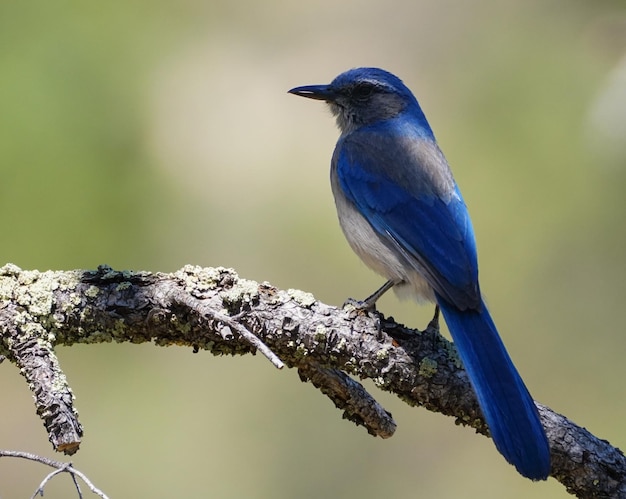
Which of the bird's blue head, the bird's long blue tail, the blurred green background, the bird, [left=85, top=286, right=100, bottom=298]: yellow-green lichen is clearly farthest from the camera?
the blurred green background

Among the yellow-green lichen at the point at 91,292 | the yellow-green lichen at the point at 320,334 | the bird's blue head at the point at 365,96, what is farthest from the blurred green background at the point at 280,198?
the yellow-green lichen at the point at 320,334

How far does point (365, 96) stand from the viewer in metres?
5.02

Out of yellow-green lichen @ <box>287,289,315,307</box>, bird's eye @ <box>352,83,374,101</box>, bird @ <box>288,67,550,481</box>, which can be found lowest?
yellow-green lichen @ <box>287,289,315,307</box>

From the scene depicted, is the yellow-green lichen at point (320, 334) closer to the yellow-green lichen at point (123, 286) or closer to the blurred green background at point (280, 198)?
the yellow-green lichen at point (123, 286)

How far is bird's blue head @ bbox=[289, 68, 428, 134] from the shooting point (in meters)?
5.00

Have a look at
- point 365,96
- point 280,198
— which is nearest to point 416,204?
point 365,96

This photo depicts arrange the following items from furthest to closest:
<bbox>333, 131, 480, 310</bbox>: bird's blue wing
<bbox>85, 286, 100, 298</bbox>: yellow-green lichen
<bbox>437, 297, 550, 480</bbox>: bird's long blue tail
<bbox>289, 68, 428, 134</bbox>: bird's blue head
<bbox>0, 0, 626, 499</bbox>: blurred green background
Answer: <bbox>0, 0, 626, 499</bbox>: blurred green background, <bbox>289, 68, 428, 134</bbox>: bird's blue head, <bbox>333, 131, 480, 310</bbox>: bird's blue wing, <bbox>85, 286, 100, 298</bbox>: yellow-green lichen, <bbox>437, 297, 550, 480</bbox>: bird's long blue tail

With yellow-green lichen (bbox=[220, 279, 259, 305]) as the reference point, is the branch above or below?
below

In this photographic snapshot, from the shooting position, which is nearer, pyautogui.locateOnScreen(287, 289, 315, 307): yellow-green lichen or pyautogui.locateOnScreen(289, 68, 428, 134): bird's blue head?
pyautogui.locateOnScreen(287, 289, 315, 307): yellow-green lichen

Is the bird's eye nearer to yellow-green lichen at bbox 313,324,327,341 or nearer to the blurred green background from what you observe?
the blurred green background

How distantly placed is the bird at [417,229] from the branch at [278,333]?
0.15 meters

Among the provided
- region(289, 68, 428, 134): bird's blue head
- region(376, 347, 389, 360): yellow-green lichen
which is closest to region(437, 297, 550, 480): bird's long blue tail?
region(376, 347, 389, 360): yellow-green lichen

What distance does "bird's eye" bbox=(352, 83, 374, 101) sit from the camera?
5.01 meters

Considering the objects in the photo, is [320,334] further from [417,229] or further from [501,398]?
[417,229]
